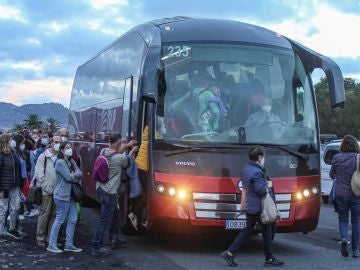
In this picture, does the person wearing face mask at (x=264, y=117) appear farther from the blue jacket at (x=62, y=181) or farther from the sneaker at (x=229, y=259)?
the blue jacket at (x=62, y=181)

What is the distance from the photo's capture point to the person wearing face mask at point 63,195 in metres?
9.22

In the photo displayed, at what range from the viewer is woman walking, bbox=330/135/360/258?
30.0 ft

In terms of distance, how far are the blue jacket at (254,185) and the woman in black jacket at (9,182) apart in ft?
13.4

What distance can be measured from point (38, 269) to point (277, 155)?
383cm

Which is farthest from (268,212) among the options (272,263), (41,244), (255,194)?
(41,244)

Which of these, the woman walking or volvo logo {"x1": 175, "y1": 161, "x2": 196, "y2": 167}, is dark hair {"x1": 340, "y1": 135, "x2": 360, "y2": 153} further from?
volvo logo {"x1": 175, "y1": 161, "x2": 196, "y2": 167}

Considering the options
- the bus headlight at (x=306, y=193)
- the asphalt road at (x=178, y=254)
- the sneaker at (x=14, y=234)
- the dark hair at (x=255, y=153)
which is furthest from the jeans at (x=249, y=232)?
the sneaker at (x=14, y=234)

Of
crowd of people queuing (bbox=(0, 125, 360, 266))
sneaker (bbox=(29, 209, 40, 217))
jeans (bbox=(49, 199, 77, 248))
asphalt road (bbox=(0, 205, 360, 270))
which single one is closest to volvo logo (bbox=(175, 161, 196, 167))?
crowd of people queuing (bbox=(0, 125, 360, 266))

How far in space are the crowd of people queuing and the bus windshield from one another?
662 mm

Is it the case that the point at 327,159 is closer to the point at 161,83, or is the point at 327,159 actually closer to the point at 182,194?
the point at 161,83

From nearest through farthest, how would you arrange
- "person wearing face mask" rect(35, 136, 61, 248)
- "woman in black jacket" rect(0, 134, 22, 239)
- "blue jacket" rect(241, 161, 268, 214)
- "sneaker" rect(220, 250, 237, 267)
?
"blue jacket" rect(241, 161, 268, 214) → "sneaker" rect(220, 250, 237, 267) → "person wearing face mask" rect(35, 136, 61, 248) → "woman in black jacket" rect(0, 134, 22, 239)

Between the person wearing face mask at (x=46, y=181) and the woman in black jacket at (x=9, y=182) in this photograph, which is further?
the woman in black jacket at (x=9, y=182)

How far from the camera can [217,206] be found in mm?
8750

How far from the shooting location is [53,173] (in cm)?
963
